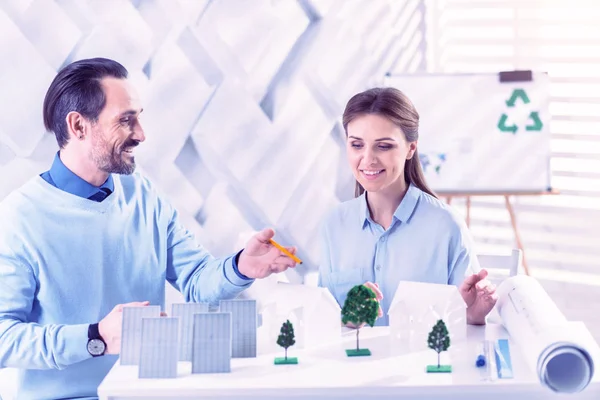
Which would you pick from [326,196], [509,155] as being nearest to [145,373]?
[326,196]

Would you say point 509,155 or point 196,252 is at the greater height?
point 509,155

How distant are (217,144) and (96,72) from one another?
1.35 meters

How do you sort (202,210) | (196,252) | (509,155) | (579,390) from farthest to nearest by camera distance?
(509,155)
(202,210)
(196,252)
(579,390)

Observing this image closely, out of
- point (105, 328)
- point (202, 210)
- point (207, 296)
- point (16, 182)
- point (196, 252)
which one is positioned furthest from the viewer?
point (202, 210)

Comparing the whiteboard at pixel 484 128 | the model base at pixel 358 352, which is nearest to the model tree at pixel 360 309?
the model base at pixel 358 352

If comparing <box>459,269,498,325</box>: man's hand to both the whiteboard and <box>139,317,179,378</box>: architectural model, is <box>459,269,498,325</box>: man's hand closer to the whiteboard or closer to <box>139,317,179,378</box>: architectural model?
<box>139,317,179,378</box>: architectural model

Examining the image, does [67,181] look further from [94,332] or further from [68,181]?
[94,332]

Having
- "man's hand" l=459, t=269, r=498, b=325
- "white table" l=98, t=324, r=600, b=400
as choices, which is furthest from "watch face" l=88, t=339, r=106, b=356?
"man's hand" l=459, t=269, r=498, b=325

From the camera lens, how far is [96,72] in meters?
2.08

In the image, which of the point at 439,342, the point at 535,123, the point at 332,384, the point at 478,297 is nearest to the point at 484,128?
the point at 535,123

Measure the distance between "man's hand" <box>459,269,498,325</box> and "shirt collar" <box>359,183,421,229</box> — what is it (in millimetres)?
443

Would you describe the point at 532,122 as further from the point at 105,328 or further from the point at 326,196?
the point at 105,328

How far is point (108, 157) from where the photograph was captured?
2039mm

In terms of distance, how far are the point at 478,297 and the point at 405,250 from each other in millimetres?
441
